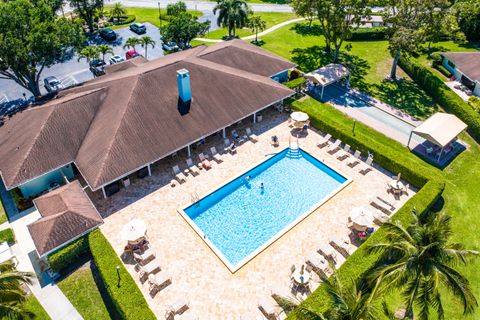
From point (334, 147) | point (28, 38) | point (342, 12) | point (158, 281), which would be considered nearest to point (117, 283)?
point (158, 281)

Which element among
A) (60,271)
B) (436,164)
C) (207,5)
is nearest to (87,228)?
(60,271)

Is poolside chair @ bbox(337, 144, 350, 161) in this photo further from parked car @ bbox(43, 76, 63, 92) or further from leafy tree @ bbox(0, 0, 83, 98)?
parked car @ bbox(43, 76, 63, 92)

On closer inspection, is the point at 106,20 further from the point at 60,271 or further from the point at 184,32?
the point at 60,271

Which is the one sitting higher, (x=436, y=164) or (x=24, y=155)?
(x=24, y=155)

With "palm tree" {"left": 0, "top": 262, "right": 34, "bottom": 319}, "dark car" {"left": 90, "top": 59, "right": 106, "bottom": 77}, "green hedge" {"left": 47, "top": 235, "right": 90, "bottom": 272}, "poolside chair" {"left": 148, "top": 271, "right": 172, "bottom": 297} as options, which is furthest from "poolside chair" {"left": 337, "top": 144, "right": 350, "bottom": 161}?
"dark car" {"left": 90, "top": 59, "right": 106, "bottom": 77}

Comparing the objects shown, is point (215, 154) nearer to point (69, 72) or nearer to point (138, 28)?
point (69, 72)

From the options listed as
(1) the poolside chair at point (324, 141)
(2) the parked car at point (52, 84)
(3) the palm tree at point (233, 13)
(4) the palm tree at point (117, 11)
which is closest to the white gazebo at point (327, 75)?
(1) the poolside chair at point (324, 141)
